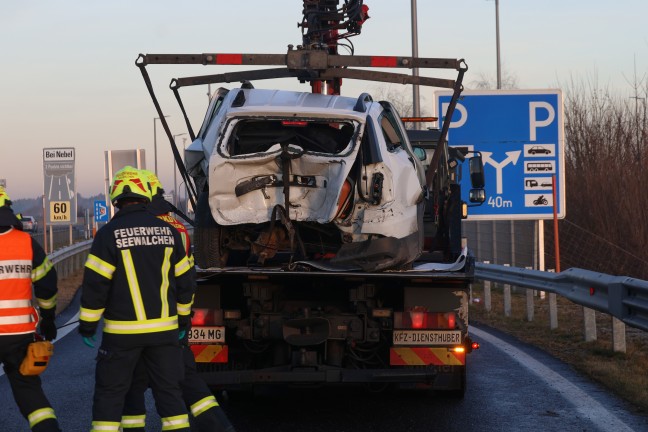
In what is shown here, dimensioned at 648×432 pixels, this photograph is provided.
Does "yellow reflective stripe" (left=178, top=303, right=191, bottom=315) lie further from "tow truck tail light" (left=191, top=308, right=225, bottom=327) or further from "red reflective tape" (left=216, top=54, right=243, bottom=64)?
"red reflective tape" (left=216, top=54, right=243, bottom=64)

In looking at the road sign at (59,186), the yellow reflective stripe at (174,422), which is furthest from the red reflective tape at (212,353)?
the road sign at (59,186)

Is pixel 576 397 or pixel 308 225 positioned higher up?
pixel 308 225

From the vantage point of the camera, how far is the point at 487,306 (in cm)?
1789

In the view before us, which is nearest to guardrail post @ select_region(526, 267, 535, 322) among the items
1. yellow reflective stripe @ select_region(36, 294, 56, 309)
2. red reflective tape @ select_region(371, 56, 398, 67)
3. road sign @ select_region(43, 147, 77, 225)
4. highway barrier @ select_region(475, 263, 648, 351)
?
highway barrier @ select_region(475, 263, 648, 351)

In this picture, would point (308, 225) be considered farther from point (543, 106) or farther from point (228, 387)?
point (543, 106)

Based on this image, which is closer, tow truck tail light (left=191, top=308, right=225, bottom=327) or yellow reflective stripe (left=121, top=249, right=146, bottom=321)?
yellow reflective stripe (left=121, top=249, right=146, bottom=321)

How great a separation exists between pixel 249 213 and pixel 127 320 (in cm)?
207

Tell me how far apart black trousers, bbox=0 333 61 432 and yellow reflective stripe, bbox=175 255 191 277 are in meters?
1.03

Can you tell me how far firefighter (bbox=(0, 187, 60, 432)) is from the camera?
686 cm

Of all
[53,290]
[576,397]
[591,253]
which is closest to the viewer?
[53,290]

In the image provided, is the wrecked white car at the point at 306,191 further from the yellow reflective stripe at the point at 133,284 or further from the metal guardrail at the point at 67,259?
the metal guardrail at the point at 67,259

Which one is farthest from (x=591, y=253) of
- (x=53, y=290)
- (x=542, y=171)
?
(x=53, y=290)

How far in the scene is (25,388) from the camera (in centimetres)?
689

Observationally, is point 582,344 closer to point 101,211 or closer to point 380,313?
point 380,313
